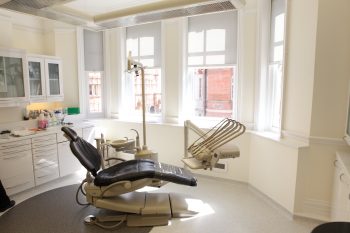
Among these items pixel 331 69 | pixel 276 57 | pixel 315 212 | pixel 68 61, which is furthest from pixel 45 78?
pixel 315 212

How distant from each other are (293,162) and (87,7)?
14.1 ft

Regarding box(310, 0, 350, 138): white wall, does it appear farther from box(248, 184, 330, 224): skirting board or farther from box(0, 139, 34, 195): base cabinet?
box(0, 139, 34, 195): base cabinet

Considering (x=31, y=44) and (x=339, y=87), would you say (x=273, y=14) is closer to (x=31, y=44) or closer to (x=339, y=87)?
(x=339, y=87)

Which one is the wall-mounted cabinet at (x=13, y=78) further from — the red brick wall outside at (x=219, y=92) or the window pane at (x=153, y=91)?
the red brick wall outside at (x=219, y=92)

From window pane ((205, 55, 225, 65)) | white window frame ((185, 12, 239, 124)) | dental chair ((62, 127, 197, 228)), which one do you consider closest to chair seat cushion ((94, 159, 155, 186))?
dental chair ((62, 127, 197, 228))

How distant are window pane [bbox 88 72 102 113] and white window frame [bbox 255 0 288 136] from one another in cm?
325

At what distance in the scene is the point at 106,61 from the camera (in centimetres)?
493

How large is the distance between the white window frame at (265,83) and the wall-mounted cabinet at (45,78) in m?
3.41

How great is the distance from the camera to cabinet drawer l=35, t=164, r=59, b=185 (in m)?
3.50

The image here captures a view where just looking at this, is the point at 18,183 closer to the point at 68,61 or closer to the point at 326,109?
the point at 68,61

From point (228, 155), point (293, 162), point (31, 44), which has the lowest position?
point (293, 162)

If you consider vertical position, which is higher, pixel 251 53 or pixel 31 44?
pixel 31 44

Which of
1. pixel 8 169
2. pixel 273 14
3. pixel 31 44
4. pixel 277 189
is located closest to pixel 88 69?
pixel 31 44

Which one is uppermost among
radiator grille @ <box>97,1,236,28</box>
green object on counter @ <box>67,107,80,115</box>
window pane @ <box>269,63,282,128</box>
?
radiator grille @ <box>97,1,236,28</box>
